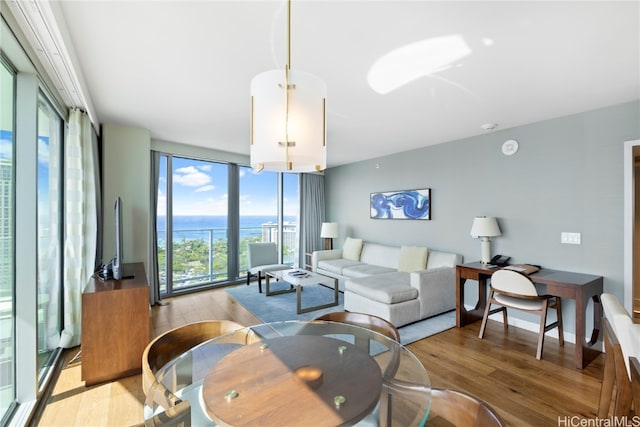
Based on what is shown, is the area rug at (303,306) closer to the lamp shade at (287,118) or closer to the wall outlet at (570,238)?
the wall outlet at (570,238)

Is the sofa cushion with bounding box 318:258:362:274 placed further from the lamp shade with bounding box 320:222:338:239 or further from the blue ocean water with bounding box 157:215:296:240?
the blue ocean water with bounding box 157:215:296:240

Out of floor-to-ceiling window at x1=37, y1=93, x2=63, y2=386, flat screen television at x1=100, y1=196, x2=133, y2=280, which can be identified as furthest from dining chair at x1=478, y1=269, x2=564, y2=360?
floor-to-ceiling window at x1=37, y1=93, x2=63, y2=386

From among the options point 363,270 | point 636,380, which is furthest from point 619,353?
point 363,270

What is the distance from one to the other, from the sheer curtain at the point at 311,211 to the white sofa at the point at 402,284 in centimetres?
141

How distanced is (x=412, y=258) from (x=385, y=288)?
1.21m

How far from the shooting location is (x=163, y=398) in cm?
120

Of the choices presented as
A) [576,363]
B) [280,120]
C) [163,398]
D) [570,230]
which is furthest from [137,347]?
[570,230]

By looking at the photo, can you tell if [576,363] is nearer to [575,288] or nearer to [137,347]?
[575,288]

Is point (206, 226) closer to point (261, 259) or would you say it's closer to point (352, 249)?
point (261, 259)

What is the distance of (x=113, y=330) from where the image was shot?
7.64ft

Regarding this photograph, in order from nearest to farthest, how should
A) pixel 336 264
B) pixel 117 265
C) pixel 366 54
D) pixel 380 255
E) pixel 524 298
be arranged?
1. pixel 366 54
2. pixel 117 265
3. pixel 524 298
4. pixel 380 255
5. pixel 336 264

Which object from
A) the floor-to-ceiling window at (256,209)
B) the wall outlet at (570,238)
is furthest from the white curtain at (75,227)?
the wall outlet at (570,238)

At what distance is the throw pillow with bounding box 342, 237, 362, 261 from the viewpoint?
5.58 metres

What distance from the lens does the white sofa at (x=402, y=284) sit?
339 centimetres
